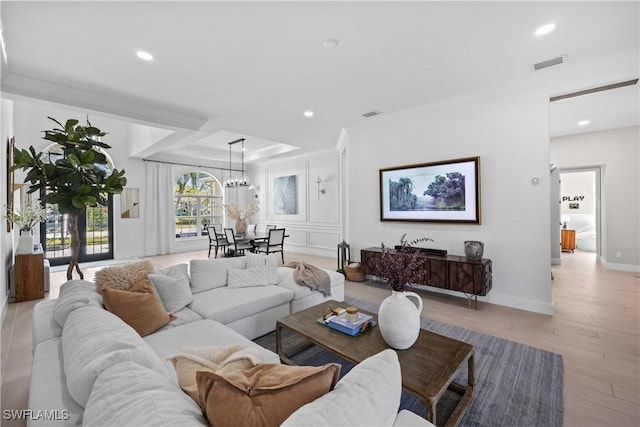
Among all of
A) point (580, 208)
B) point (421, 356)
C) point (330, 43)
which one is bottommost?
point (421, 356)

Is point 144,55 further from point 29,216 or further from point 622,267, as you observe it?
point 622,267

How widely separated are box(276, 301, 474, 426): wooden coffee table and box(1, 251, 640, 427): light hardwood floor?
0.68m

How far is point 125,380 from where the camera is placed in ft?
2.88

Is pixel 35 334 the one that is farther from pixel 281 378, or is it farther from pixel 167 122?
pixel 167 122

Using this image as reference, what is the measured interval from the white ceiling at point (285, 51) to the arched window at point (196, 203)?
15.1 feet

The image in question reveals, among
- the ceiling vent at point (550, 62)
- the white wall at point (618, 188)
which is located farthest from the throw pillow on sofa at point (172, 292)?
the white wall at point (618, 188)

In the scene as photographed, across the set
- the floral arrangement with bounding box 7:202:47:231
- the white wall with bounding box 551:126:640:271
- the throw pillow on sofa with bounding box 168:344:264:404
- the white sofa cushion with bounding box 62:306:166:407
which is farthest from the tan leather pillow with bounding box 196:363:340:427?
the white wall with bounding box 551:126:640:271

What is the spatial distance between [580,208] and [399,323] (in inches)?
389

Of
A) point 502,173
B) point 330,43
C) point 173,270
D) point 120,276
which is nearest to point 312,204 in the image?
point 502,173

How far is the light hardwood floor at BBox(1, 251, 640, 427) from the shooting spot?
6.15 feet

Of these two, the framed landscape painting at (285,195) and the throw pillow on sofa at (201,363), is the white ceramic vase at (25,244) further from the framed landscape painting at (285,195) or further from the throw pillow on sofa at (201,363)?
the framed landscape painting at (285,195)

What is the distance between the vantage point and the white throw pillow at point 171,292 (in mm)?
2396

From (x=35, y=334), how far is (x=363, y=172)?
14.6 feet

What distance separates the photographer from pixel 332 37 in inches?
97.3
